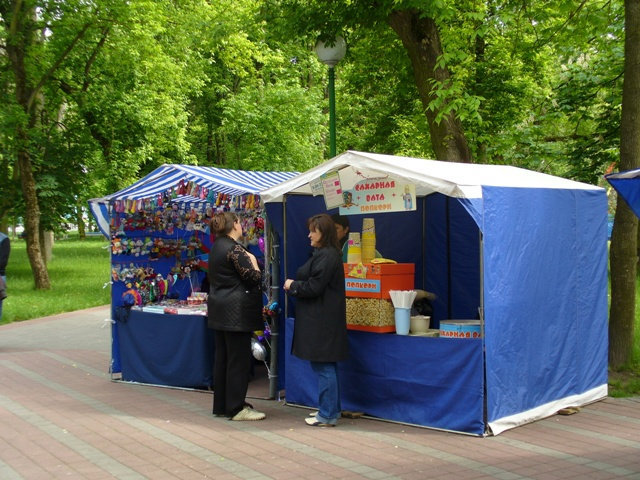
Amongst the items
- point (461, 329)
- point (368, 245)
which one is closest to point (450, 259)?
point (368, 245)

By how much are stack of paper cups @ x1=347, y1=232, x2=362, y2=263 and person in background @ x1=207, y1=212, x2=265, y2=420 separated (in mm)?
908

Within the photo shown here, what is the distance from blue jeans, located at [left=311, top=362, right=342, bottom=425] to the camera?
268 inches

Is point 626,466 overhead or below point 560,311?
below

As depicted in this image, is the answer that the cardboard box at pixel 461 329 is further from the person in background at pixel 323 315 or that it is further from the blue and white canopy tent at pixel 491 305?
the person in background at pixel 323 315

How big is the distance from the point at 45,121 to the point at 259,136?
7.21 meters

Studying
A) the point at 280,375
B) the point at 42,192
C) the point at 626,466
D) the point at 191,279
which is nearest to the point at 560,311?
the point at 626,466

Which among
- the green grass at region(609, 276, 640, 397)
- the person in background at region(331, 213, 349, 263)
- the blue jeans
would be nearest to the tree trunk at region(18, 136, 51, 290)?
the person in background at region(331, 213, 349, 263)

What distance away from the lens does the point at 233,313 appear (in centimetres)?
709

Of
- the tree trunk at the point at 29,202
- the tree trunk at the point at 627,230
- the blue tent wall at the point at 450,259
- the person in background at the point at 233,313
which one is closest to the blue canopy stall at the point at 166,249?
the person in background at the point at 233,313

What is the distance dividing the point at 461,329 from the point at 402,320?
545mm

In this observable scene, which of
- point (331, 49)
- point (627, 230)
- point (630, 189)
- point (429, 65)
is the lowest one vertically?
point (627, 230)

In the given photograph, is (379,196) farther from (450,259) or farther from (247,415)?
(247,415)

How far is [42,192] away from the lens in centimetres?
Answer: 2153

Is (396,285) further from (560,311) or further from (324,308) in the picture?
(560,311)
